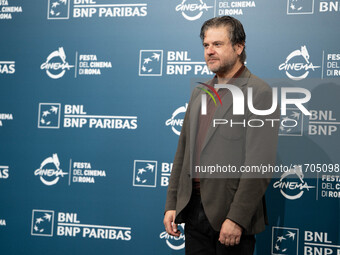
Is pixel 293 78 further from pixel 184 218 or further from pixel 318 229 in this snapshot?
pixel 184 218

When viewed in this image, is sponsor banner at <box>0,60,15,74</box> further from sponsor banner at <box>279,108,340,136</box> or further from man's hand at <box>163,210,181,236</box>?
sponsor banner at <box>279,108,340,136</box>

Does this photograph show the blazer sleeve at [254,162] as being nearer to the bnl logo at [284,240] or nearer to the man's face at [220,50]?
the man's face at [220,50]

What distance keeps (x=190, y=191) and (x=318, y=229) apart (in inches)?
45.7

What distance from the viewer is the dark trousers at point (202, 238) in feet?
6.98

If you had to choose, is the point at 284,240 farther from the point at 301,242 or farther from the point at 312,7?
the point at 312,7

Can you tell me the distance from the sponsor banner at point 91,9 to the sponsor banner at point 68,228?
5.06 feet

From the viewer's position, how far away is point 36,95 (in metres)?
3.48

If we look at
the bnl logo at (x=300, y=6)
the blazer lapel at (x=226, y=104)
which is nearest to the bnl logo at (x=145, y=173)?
the blazer lapel at (x=226, y=104)

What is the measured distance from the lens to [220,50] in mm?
2291

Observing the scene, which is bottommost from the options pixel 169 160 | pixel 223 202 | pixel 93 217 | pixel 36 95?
pixel 93 217

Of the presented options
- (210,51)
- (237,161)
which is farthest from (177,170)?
(210,51)

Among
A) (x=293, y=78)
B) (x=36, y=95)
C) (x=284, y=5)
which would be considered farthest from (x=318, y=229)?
(x=36, y=95)

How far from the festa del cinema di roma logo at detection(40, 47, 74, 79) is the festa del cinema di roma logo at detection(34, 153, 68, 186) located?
637 mm

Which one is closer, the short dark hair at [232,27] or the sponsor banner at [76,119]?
the short dark hair at [232,27]
